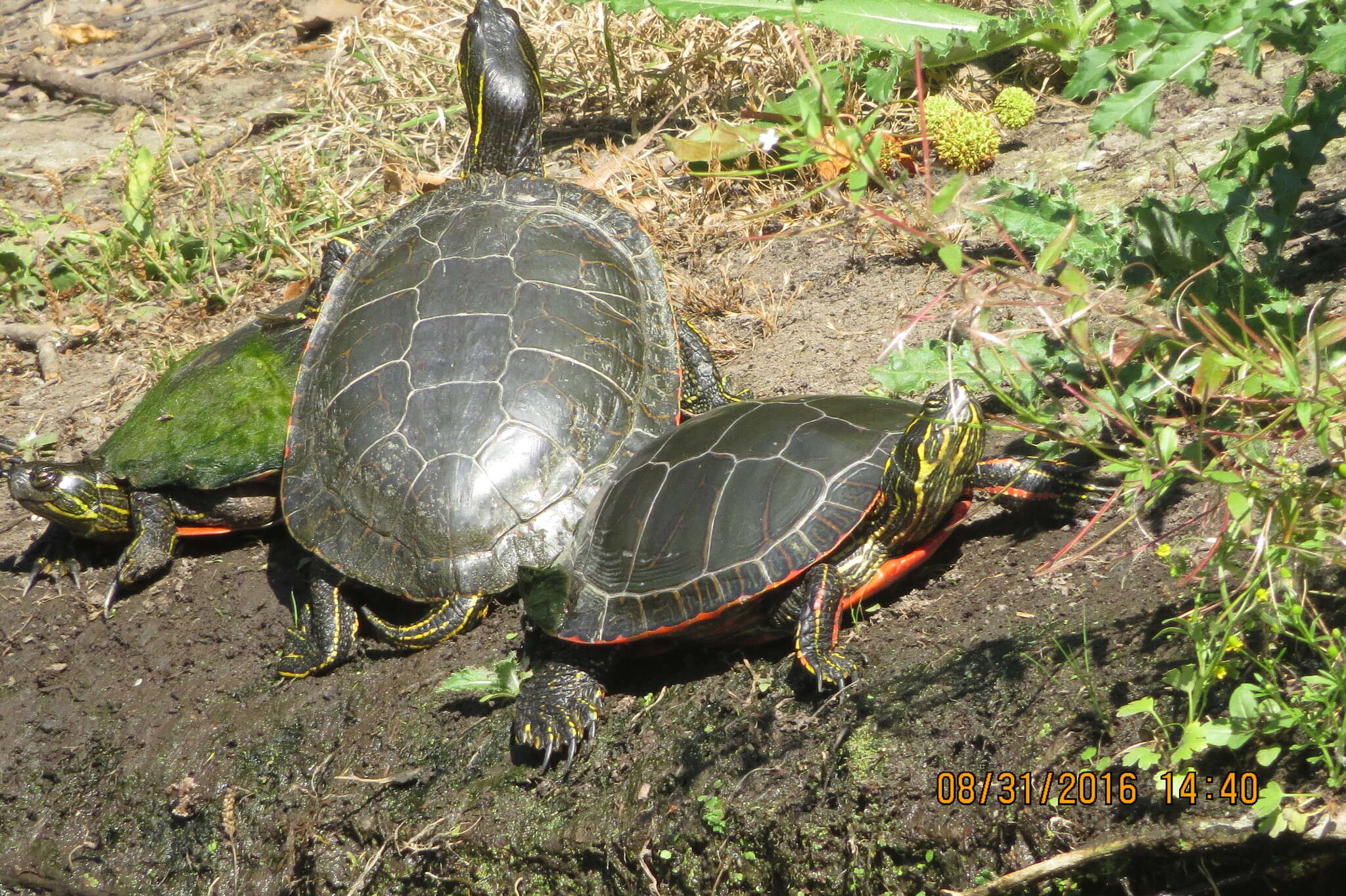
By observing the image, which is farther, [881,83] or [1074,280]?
[881,83]

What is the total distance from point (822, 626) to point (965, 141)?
3.12 metres

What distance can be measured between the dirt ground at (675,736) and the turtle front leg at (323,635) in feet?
0.20

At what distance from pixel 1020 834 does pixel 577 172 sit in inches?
182

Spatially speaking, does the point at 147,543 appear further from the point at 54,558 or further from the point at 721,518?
the point at 721,518

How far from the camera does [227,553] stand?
4.58 meters

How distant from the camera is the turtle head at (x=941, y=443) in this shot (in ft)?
9.23

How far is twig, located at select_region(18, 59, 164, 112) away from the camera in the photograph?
7.62 metres

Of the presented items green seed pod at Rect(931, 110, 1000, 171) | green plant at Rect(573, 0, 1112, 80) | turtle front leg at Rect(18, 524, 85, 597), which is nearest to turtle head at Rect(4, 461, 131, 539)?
turtle front leg at Rect(18, 524, 85, 597)

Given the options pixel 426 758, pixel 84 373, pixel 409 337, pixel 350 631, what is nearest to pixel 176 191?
pixel 84 373

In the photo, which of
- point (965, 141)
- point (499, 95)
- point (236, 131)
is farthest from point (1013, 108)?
point (236, 131)

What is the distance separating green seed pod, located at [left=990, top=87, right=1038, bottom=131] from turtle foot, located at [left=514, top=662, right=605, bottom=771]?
3.67 metres

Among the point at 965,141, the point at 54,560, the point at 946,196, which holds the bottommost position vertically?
the point at 54,560
